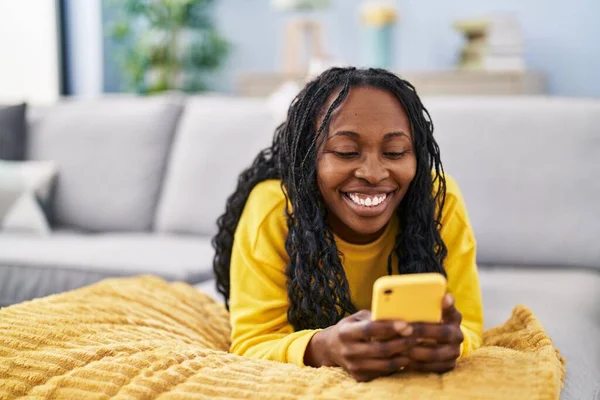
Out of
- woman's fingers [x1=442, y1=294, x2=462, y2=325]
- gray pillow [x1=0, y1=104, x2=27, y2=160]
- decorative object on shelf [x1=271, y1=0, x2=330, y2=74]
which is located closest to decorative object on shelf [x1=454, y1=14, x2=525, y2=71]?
decorative object on shelf [x1=271, y1=0, x2=330, y2=74]

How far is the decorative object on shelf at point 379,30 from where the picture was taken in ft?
11.9

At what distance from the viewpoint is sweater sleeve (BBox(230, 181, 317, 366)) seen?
1121 millimetres

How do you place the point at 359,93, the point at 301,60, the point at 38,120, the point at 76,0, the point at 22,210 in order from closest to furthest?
1. the point at 359,93
2. the point at 22,210
3. the point at 38,120
4. the point at 301,60
5. the point at 76,0

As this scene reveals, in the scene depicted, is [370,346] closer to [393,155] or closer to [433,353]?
[433,353]

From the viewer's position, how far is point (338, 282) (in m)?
1.09

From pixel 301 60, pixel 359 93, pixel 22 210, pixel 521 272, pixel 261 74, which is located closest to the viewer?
pixel 359 93

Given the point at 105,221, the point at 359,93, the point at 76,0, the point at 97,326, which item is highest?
the point at 76,0

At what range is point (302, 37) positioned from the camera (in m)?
4.02

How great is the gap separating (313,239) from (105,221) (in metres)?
1.40

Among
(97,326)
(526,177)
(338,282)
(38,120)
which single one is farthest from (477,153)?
(38,120)

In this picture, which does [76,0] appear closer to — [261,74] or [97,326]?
[261,74]

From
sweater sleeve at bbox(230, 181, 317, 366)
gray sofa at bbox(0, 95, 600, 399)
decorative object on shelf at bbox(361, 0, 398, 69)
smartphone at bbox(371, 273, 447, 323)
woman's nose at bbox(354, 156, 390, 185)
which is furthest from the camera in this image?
decorative object on shelf at bbox(361, 0, 398, 69)

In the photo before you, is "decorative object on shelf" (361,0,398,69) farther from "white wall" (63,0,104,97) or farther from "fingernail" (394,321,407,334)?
"fingernail" (394,321,407,334)

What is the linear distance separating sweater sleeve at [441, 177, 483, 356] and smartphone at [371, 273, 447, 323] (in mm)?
357
